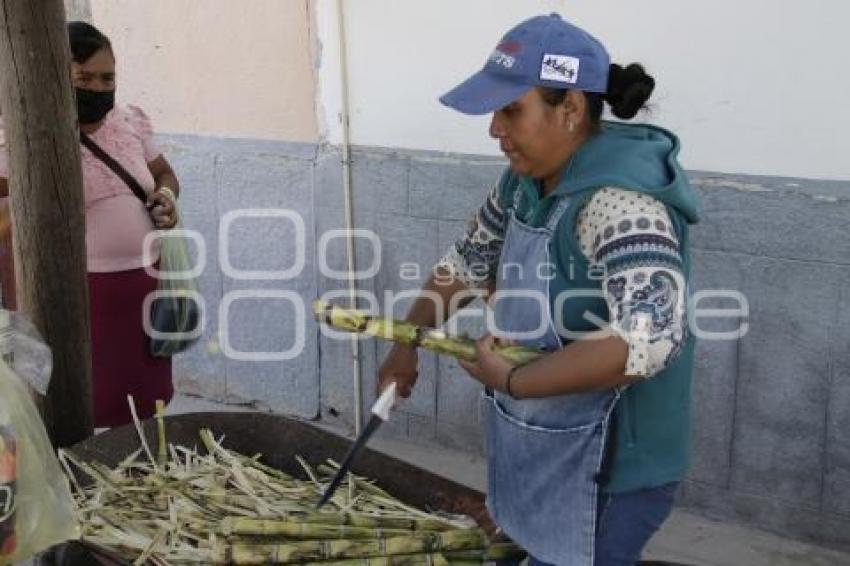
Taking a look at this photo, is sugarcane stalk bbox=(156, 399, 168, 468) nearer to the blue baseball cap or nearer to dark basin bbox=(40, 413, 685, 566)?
dark basin bbox=(40, 413, 685, 566)

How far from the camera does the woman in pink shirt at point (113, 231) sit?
3615 millimetres

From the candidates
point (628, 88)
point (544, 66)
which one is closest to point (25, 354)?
point (544, 66)

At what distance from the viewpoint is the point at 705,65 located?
150 inches

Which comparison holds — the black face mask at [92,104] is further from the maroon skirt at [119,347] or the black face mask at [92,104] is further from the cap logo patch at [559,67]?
→ the cap logo patch at [559,67]

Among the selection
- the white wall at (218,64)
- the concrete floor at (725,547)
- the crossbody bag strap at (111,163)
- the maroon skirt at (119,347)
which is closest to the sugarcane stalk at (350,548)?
the maroon skirt at (119,347)

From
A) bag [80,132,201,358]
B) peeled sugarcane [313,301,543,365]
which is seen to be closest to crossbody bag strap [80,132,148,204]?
bag [80,132,201,358]

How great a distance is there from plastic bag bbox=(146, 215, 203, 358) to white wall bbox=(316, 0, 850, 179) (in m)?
1.32

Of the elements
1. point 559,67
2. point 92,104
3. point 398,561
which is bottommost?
point 398,561

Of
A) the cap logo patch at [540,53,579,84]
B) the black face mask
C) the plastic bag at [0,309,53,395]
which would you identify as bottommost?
the plastic bag at [0,309,53,395]

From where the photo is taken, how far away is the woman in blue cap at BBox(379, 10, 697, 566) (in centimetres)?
204

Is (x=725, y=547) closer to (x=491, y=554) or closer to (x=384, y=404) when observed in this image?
(x=491, y=554)

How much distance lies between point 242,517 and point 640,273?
1.45m

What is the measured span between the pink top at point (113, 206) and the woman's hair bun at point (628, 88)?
207 cm

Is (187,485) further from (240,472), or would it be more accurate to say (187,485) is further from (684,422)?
(684,422)
